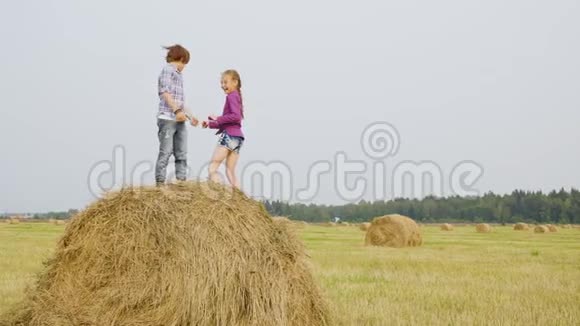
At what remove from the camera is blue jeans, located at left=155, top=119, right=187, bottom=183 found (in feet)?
24.2

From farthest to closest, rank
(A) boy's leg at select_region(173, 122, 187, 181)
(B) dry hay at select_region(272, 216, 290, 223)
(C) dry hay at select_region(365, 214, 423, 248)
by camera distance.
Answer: (C) dry hay at select_region(365, 214, 423, 248), (A) boy's leg at select_region(173, 122, 187, 181), (B) dry hay at select_region(272, 216, 290, 223)

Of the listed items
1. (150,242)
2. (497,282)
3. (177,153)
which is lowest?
(497,282)

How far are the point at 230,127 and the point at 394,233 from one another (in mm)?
21787

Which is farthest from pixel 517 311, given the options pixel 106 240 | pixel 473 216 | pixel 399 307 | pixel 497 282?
pixel 473 216

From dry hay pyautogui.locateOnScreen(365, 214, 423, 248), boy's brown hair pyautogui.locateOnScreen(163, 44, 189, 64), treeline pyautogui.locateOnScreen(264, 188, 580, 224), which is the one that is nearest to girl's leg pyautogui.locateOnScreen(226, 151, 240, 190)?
boy's brown hair pyautogui.locateOnScreen(163, 44, 189, 64)

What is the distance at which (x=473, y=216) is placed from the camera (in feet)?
420

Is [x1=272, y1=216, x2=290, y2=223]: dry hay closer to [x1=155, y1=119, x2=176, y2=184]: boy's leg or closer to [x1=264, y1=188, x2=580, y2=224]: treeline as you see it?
[x1=155, y1=119, x2=176, y2=184]: boy's leg

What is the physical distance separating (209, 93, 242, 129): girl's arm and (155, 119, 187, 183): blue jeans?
0.52 m

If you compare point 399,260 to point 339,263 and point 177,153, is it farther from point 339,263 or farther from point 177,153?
point 177,153

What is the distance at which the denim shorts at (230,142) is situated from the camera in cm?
721

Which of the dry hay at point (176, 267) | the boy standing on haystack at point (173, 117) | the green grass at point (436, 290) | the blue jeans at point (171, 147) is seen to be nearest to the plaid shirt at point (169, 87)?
the boy standing on haystack at point (173, 117)

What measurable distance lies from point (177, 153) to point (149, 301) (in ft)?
6.54

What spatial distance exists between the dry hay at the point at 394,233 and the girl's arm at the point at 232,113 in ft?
70.5

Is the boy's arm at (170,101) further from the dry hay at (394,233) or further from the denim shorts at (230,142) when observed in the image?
the dry hay at (394,233)
